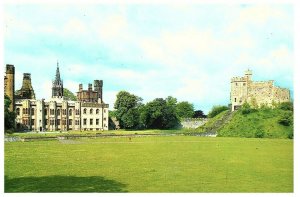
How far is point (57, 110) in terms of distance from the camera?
119 ft

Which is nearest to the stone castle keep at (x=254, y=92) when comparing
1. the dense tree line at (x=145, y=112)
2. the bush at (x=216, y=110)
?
the dense tree line at (x=145, y=112)

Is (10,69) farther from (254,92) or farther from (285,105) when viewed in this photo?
(254,92)

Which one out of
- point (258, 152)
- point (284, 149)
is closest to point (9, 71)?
point (258, 152)

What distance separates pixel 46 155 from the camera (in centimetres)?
1670

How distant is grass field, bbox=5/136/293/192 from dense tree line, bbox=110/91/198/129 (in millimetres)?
16697

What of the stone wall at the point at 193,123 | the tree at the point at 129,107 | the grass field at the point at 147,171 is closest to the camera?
the grass field at the point at 147,171

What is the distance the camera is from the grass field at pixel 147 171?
11125 millimetres

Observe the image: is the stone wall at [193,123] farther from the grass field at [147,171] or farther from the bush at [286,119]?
the grass field at [147,171]

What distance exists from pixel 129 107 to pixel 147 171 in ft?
79.3

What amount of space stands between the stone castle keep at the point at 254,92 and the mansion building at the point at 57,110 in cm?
1367

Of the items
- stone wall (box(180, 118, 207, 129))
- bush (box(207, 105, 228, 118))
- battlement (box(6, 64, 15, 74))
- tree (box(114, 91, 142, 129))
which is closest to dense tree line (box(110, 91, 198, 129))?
tree (box(114, 91, 142, 129))

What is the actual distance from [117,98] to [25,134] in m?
13.9

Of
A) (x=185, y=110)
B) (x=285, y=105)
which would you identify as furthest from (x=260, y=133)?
(x=185, y=110)
